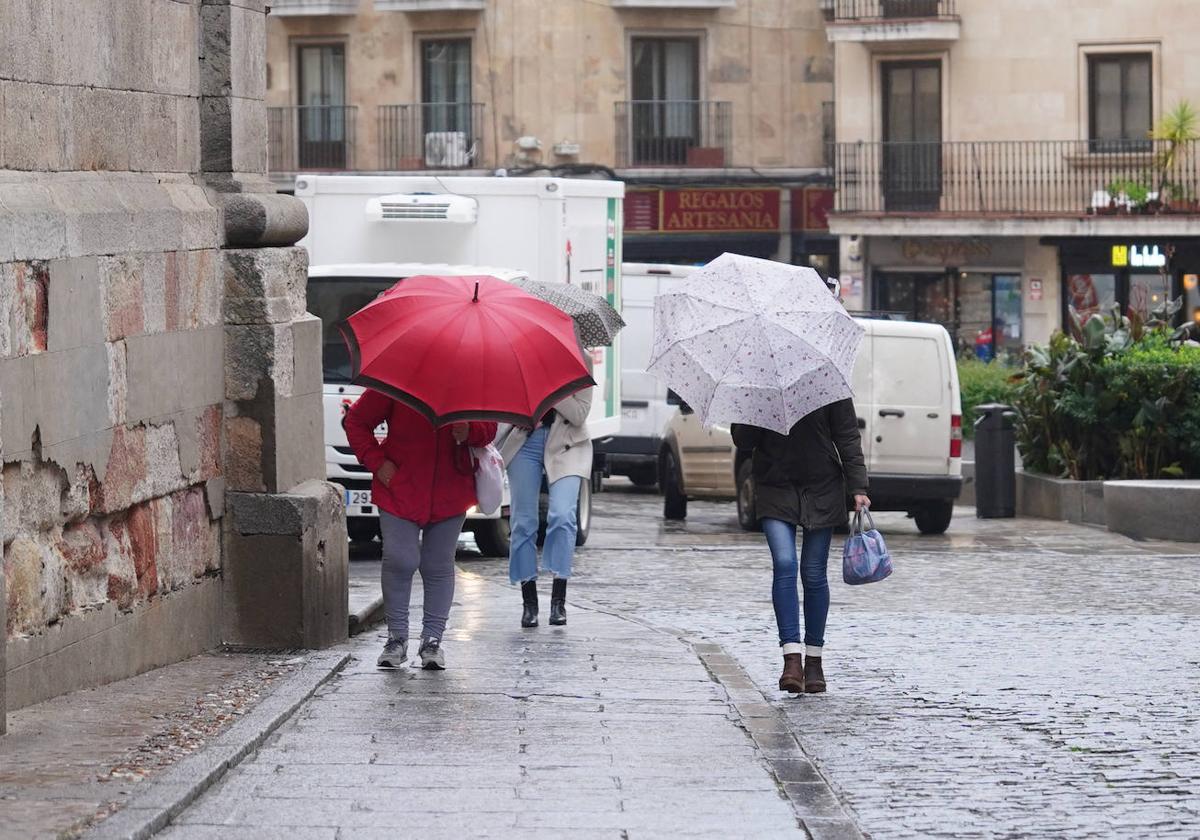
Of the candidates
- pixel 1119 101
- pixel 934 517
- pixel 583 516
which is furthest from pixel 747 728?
pixel 1119 101

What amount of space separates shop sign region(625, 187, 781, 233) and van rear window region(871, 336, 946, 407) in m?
19.8

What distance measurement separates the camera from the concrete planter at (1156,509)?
16891 mm

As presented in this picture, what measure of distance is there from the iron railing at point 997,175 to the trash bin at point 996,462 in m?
16.4

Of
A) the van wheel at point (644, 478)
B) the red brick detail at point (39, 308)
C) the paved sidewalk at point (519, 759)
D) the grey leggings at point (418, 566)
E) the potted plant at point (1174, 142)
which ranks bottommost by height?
the van wheel at point (644, 478)

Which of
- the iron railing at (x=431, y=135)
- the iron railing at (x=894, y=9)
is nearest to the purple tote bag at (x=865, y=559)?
the iron railing at (x=894, y=9)

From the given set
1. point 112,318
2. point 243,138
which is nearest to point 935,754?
point 112,318

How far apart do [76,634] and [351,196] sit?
9593 millimetres

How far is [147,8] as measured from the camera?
8844mm

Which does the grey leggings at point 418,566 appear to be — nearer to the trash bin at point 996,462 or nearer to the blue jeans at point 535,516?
the blue jeans at point 535,516

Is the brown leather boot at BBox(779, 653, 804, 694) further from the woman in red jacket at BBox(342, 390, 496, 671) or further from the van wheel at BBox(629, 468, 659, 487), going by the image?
the van wheel at BBox(629, 468, 659, 487)

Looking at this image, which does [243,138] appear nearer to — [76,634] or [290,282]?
[290,282]

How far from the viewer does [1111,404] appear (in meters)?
18.7

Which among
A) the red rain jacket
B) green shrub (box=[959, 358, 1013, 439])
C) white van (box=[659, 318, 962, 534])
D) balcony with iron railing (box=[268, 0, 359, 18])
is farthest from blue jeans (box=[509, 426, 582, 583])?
balcony with iron railing (box=[268, 0, 359, 18])

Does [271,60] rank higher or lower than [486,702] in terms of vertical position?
higher
